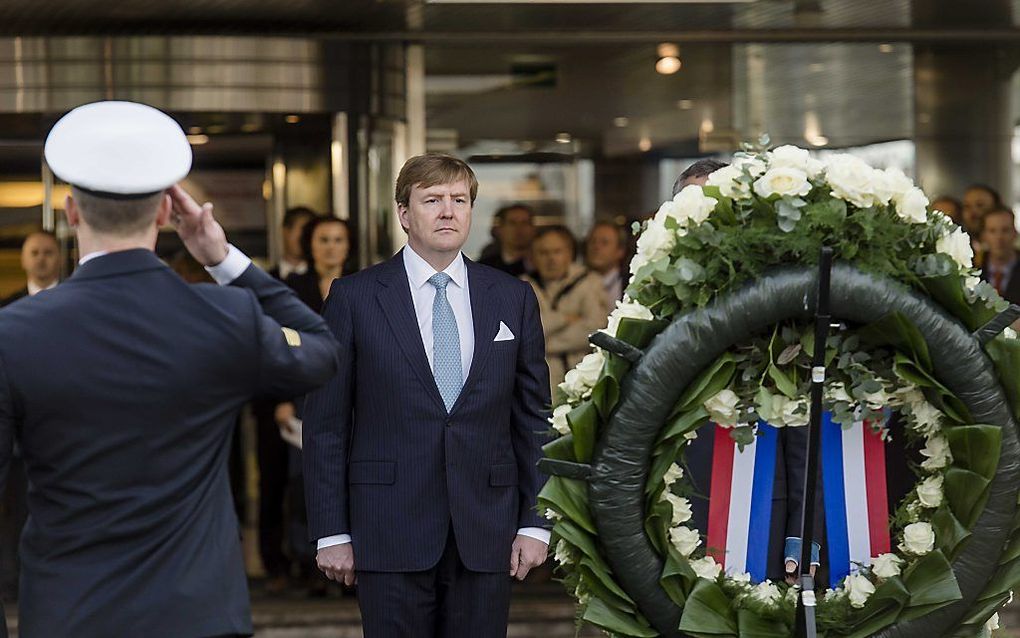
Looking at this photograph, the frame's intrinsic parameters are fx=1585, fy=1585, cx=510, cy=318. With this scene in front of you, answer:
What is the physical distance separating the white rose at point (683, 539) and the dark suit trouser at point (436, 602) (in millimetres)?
792

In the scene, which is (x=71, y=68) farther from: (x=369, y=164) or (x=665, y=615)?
(x=665, y=615)

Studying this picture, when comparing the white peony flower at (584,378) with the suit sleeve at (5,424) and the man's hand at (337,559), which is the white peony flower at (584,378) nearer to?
the man's hand at (337,559)

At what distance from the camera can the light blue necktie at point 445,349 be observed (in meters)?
4.00

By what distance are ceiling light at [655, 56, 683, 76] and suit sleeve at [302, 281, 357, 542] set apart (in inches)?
154

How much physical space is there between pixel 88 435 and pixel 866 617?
163 cm

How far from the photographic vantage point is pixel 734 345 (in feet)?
10.6

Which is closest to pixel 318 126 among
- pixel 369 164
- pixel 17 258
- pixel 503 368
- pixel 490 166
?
pixel 369 164

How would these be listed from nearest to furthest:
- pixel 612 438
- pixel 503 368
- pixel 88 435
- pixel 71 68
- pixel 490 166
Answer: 1. pixel 88 435
2. pixel 612 438
3. pixel 503 368
4. pixel 71 68
5. pixel 490 166

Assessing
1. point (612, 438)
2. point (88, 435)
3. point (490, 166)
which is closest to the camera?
point (88, 435)

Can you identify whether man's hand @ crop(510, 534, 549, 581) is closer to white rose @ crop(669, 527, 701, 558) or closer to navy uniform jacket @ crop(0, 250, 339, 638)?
white rose @ crop(669, 527, 701, 558)

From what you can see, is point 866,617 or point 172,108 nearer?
point 866,617

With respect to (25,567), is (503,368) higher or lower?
higher

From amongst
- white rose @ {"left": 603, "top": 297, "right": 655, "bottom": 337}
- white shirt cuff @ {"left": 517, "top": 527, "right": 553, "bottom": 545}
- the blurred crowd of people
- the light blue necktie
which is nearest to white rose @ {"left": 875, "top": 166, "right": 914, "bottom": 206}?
white rose @ {"left": 603, "top": 297, "right": 655, "bottom": 337}

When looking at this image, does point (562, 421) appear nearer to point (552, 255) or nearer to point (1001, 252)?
point (552, 255)
